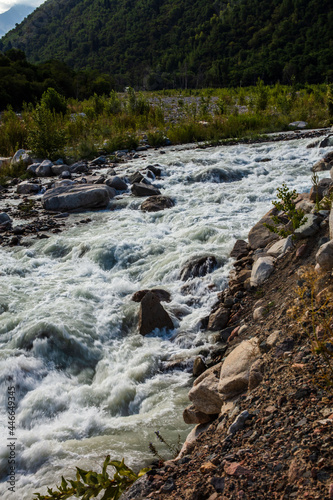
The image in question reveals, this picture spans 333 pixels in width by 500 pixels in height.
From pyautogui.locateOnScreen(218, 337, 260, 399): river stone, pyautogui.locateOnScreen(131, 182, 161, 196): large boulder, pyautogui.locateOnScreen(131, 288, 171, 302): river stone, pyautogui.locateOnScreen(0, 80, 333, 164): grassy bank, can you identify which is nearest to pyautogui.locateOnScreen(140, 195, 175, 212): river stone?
pyautogui.locateOnScreen(131, 182, 161, 196): large boulder

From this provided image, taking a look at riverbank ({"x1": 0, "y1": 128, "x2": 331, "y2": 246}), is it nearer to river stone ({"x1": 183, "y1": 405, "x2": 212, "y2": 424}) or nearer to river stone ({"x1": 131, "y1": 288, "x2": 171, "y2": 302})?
river stone ({"x1": 131, "y1": 288, "x2": 171, "y2": 302})

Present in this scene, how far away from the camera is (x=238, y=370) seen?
283cm

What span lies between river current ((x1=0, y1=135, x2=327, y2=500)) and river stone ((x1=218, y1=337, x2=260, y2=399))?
77cm

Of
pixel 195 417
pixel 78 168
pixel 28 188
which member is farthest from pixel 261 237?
pixel 78 168

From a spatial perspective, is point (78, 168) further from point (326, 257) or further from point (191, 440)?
point (191, 440)

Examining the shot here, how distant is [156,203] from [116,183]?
2.00 meters

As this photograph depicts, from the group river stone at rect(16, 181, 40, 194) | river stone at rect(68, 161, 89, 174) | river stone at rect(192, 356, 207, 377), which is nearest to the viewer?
river stone at rect(192, 356, 207, 377)

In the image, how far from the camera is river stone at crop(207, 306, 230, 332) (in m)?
4.54

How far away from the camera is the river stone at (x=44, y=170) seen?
12312 millimetres

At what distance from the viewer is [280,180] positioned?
30.4 feet

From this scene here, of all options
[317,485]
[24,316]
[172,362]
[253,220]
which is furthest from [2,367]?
[253,220]

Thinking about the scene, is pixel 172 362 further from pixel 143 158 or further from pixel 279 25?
pixel 279 25

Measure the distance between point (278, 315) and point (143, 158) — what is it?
10.9 meters

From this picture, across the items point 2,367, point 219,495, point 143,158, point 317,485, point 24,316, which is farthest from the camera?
point 143,158
